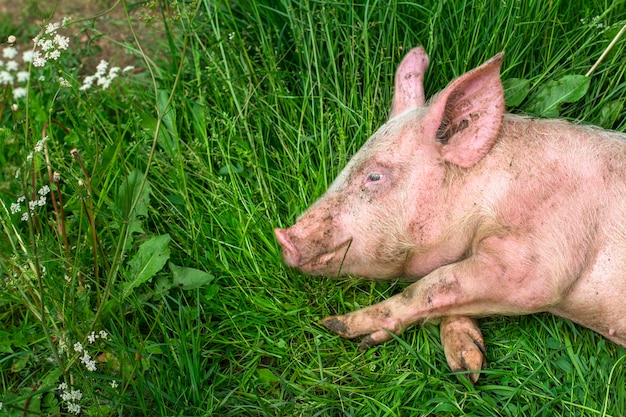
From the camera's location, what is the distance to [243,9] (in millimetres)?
4309

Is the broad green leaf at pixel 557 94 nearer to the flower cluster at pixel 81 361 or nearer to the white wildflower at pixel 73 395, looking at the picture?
the flower cluster at pixel 81 361

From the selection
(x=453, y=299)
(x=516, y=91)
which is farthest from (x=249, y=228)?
(x=516, y=91)

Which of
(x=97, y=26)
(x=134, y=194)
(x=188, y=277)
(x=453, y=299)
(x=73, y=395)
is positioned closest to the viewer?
(x=73, y=395)

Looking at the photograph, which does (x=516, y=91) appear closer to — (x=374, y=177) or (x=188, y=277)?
(x=374, y=177)

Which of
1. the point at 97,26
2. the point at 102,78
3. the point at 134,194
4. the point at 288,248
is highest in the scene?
the point at 102,78

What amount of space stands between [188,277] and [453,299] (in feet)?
3.79

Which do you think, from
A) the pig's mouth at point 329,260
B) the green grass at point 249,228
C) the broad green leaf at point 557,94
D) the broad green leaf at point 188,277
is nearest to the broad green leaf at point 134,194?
the green grass at point 249,228

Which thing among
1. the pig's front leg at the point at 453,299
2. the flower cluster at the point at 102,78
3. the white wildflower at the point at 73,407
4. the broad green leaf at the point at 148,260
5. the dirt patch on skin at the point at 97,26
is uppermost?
the flower cluster at the point at 102,78

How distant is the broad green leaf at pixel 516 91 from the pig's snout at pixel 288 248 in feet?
4.36

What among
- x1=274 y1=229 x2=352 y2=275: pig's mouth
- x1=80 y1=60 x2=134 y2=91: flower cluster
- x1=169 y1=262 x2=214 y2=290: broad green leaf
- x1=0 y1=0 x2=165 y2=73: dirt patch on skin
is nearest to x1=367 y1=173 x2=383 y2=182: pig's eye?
x1=274 y1=229 x2=352 y2=275: pig's mouth

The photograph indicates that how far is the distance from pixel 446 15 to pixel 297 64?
855 millimetres

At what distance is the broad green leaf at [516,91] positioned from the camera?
3.78 m

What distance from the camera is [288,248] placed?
3.28 metres

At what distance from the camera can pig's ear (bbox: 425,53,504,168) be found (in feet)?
10.3
